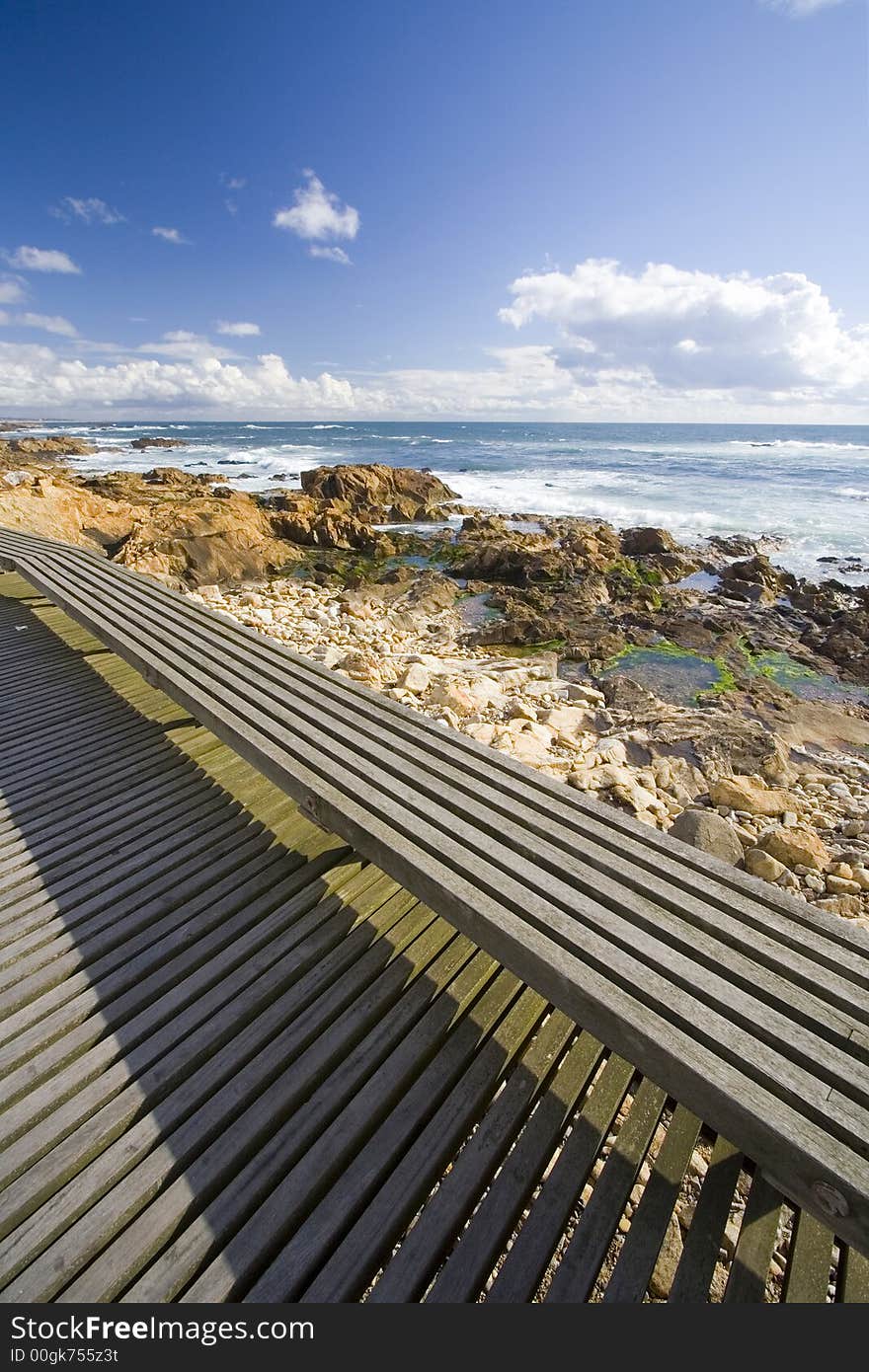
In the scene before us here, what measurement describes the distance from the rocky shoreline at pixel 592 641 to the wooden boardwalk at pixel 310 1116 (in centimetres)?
352

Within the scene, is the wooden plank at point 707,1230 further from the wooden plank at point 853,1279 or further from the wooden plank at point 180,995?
the wooden plank at point 180,995

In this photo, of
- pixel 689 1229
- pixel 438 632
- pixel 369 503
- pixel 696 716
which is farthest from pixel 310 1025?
pixel 369 503

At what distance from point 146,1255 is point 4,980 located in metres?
1.43

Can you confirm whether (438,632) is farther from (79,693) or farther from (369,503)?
(369,503)

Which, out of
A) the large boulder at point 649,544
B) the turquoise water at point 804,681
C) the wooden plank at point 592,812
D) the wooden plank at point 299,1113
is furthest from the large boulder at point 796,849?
A: the large boulder at point 649,544

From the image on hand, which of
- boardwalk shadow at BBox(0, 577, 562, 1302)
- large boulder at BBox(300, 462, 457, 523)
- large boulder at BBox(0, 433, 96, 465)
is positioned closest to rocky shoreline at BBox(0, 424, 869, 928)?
large boulder at BBox(300, 462, 457, 523)

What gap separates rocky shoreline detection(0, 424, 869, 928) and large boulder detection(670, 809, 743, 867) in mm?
19

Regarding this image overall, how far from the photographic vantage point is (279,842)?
10.6ft

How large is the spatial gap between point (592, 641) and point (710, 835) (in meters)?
7.09

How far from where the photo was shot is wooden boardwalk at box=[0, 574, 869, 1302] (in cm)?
154

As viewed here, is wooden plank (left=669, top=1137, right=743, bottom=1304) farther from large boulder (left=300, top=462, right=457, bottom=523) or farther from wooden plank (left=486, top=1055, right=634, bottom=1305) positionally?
large boulder (left=300, top=462, right=457, bottom=523)

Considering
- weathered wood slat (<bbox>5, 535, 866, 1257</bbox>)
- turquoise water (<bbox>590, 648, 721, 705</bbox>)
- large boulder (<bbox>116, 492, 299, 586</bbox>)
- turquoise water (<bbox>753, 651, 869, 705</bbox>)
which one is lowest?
turquoise water (<bbox>753, 651, 869, 705</bbox>)

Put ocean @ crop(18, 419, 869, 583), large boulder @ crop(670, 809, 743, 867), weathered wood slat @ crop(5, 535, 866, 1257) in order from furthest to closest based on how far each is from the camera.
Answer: ocean @ crop(18, 419, 869, 583) → large boulder @ crop(670, 809, 743, 867) → weathered wood slat @ crop(5, 535, 866, 1257)

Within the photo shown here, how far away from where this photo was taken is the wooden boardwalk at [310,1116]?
1.54m
